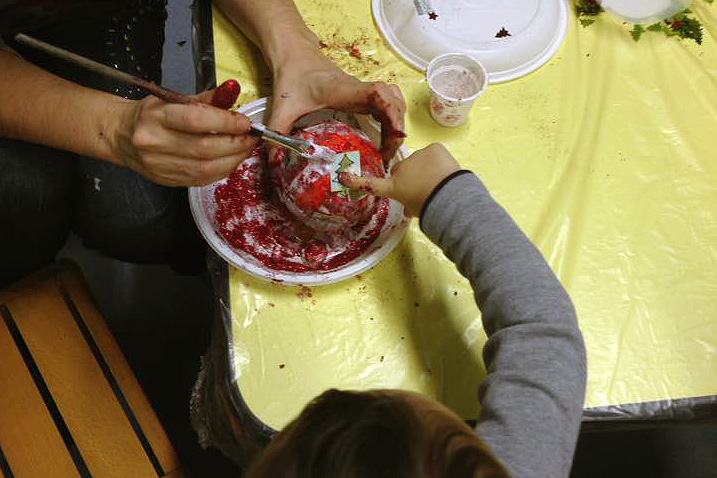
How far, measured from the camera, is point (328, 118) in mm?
1056

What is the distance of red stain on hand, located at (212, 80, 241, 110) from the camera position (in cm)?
86

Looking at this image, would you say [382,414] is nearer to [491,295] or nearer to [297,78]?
[491,295]

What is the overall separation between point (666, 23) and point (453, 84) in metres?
0.46

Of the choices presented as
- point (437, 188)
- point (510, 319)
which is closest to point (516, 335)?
point (510, 319)

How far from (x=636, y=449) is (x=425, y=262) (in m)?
0.95

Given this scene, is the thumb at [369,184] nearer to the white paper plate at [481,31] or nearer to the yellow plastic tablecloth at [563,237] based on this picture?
the yellow plastic tablecloth at [563,237]

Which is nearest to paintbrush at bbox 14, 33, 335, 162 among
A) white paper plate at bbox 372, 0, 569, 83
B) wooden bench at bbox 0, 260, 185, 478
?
white paper plate at bbox 372, 0, 569, 83

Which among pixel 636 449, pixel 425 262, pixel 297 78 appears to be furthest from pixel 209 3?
pixel 636 449

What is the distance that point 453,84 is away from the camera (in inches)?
44.1

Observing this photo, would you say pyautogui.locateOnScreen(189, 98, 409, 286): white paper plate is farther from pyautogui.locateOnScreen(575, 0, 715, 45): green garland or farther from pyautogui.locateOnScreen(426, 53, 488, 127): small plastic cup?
pyautogui.locateOnScreen(575, 0, 715, 45): green garland

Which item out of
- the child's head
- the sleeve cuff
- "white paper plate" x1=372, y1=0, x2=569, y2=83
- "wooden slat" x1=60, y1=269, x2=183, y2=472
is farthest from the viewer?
"white paper plate" x1=372, y1=0, x2=569, y2=83

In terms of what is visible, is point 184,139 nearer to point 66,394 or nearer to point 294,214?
point 294,214

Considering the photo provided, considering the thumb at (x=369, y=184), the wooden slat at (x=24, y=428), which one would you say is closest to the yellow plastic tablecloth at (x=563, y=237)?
the thumb at (x=369, y=184)

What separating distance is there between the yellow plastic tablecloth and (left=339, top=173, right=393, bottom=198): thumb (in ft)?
0.37
